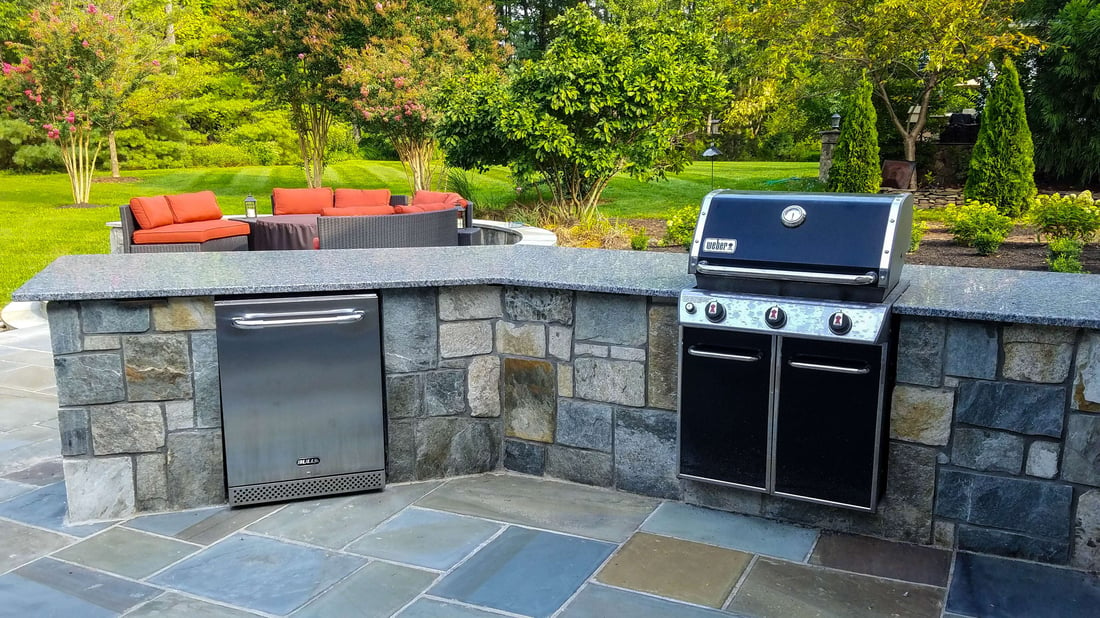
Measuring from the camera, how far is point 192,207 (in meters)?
8.82

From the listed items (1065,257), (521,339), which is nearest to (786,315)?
(521,339)

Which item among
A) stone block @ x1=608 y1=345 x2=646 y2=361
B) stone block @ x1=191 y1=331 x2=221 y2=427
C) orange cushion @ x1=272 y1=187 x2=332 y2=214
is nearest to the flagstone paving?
stone block @ x1=191 y1=331 x2=221 y2=427

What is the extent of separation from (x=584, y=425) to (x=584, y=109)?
6970mm

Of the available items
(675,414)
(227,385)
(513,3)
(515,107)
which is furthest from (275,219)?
(513,3)

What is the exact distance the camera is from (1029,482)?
9.27 ft

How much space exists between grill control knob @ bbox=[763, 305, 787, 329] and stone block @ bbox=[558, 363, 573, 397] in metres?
0.94

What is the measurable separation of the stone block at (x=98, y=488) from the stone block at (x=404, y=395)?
1.03 meters

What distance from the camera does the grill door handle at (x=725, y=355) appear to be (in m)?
3.01

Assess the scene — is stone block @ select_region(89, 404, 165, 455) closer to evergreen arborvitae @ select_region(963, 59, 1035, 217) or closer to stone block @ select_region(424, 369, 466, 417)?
stone block @ select_region(424, 369, 466, 417)

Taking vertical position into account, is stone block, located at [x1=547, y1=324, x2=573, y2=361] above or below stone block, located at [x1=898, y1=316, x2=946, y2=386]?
below

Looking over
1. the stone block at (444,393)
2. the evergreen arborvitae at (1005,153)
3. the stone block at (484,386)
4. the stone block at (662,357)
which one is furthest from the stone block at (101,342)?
the evergreen arborvitae at (1005,153)

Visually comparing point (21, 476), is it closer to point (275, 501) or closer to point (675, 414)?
point (275, 501)

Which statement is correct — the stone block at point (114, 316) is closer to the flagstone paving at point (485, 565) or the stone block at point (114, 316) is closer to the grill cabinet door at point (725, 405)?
the flagstone paving at point (485, 565)

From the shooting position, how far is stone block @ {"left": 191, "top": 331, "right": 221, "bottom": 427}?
3242 mm
